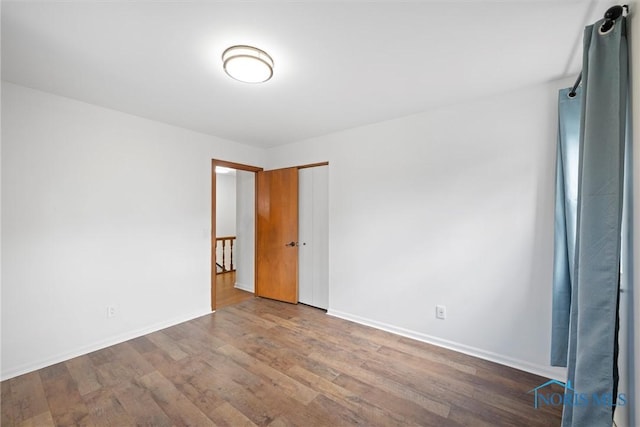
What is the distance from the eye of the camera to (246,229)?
14.8ft

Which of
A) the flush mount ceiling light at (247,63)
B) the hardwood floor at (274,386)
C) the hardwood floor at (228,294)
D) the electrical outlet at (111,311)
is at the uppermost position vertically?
the flush mount ceiling light at (247,63)

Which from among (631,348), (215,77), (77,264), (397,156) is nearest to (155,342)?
(77,264)

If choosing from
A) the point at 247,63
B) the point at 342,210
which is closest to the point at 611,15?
the point at 247,63

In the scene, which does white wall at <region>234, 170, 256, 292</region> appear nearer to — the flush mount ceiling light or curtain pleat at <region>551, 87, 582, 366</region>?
the flush mount ceiling light

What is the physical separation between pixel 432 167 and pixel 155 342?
11.2 feet

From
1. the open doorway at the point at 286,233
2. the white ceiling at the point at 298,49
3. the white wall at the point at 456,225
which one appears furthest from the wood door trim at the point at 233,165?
the white wall at the point at 456,225

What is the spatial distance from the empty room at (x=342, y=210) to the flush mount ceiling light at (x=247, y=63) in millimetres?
17

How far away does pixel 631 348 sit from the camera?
1.13 meters

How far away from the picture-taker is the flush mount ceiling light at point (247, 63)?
1654 mm

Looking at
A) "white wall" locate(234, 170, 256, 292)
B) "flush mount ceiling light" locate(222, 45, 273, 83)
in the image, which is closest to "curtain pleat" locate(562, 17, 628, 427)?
"flush mount ceiling light" locate(222, 45, 273, 83)

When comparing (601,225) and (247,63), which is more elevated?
(247,63)

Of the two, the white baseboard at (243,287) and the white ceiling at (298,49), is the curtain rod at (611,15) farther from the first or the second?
the white baseboard at (243,287)

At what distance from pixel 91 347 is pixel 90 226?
118cm

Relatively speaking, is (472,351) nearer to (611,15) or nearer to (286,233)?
(611,15)
